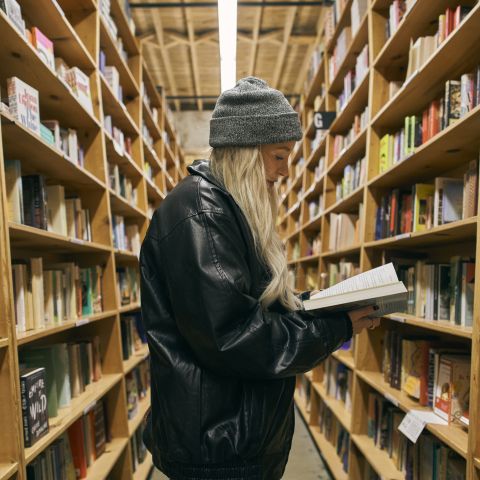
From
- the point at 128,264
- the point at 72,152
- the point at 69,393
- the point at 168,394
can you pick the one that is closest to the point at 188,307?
the point at 168,394

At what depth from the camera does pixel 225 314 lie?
0.83m

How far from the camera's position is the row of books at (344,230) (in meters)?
2.84

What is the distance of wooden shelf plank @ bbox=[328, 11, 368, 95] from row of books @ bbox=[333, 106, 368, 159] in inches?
16.1

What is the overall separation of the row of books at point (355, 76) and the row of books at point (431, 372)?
1.61 m

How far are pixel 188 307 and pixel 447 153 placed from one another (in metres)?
1.36

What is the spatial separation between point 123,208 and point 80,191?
2.42 ft

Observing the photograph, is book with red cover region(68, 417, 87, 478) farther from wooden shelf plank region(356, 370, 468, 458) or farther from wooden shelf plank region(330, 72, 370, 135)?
wooden shelf plank region(330, 72, 370, 135)

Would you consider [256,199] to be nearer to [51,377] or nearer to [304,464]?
[51,377]

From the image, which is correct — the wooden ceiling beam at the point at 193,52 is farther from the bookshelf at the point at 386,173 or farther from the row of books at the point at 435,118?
the row of books at the point at 435,118

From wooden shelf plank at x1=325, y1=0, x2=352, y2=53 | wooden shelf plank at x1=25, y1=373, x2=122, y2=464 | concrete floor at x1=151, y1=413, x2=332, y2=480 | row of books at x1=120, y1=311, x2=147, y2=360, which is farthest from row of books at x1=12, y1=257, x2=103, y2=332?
wooden shelf plank at x1=325, y1=0, x2=352, y2=53

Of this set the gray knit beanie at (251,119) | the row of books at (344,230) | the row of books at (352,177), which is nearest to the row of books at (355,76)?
the row of books at (352,177)

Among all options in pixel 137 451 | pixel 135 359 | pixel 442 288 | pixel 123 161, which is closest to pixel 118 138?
pixel 123 161

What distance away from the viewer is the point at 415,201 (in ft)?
6.18

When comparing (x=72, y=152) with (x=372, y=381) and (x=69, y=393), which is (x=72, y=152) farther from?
(x=372, y=381)
